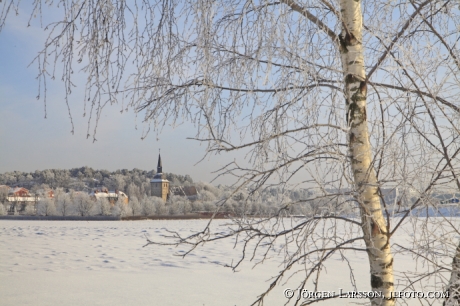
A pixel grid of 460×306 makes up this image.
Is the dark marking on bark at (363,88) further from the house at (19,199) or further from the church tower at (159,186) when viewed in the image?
the church tower at (159,186)

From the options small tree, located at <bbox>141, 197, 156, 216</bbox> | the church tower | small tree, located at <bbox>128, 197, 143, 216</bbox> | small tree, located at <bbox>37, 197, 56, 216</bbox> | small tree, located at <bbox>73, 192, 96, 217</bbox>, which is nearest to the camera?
small tree, located at <bbox>37, 197, 56, 216</bbox>

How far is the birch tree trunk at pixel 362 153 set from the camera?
1.67 m

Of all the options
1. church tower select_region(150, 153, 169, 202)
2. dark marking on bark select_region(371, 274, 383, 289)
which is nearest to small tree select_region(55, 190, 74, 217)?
church tower select_region(150, 153, 169, 202)

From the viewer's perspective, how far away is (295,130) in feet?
5.70

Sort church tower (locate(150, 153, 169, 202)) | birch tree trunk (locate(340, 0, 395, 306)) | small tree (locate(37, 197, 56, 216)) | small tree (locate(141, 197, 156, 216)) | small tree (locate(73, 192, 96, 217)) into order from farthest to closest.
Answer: church tower (locate(150, 153, 169, 202)), small tree (locate(141, 197, 156, 216)), small tree (locate(73, 192, 96, 217)), small tree (locate(37, 197, 56, 216)), birch tree trunk (locate(340, 0, 395, 306))

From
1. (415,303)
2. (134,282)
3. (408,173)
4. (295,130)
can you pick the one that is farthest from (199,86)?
(134,282)

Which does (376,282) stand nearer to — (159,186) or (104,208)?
(104,208)

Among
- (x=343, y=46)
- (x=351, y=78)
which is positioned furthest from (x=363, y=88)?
(x=343, y=46)

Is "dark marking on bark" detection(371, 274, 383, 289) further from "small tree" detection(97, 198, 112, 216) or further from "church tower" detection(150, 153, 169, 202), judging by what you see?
"church tower" detection(150, 153, 169, 202)

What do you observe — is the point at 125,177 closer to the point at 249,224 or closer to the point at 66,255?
the point at 66,255

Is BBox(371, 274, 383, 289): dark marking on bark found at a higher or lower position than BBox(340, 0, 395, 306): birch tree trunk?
lower

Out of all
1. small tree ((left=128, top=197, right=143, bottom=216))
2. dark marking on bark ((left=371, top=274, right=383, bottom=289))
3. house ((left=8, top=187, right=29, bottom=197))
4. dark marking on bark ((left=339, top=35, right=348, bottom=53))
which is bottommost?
small tree ((left=128, top=197, right=143, bottom=216))

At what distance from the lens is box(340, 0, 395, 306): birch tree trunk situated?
5.49 feet

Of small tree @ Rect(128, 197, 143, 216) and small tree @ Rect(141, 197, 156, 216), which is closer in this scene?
small tree @ Rect(141, 197, 156, 216)
